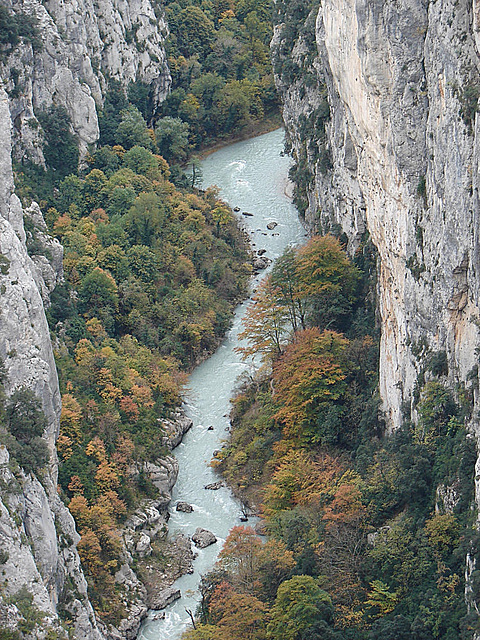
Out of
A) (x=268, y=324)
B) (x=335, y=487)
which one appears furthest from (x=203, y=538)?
(x=268, y=324)

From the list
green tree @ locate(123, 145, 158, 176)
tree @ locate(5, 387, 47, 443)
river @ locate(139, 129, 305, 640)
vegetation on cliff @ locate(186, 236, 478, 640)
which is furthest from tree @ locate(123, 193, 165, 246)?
tree @ locate(5, 387, 47, 443)

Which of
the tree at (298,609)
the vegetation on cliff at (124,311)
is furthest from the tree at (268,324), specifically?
the tree at (298,609)

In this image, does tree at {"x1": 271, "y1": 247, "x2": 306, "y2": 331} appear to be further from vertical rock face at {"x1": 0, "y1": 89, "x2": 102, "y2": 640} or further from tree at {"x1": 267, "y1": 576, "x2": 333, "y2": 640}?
tree at {"x1": 267, "y1": 576, "x2": 333, "y2": 640}

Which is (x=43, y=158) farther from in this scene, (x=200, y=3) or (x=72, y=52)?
(x=200, y=3)

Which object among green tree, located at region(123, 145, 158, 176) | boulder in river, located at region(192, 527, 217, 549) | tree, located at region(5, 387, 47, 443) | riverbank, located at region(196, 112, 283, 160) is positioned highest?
green tree, located at region(123, 145, 158, 176)

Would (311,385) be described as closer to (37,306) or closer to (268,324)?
(268,324)

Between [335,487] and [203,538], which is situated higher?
[335,487]
